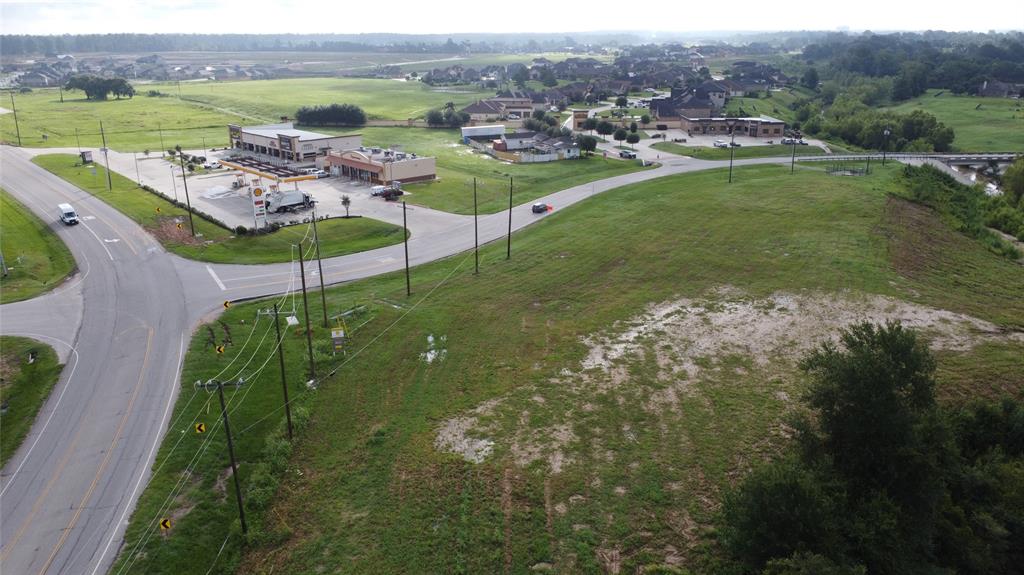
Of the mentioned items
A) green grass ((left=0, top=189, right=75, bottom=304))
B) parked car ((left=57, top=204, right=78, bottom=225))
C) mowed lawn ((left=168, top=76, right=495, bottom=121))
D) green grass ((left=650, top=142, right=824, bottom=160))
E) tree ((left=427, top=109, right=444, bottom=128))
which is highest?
mowed lawn ((left=168, top=76, right=495, bottom=121))

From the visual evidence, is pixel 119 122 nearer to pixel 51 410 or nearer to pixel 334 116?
pixel 334 116

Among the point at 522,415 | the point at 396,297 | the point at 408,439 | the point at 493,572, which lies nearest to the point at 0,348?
the point at 396,297

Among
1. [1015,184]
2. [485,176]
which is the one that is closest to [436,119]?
[485,176]

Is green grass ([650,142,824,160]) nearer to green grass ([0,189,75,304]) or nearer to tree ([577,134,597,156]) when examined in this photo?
tree ([577,134,597,156])

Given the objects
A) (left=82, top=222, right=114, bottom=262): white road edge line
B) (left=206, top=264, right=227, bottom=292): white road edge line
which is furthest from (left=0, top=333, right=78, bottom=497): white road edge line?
(left=82, top=222, right=114, bottom=262): white road edge line

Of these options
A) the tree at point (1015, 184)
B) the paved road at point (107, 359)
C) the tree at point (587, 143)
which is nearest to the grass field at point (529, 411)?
the paved road at point (107, 359)

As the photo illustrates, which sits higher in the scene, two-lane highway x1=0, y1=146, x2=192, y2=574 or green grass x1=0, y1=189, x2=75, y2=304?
green grass x1=0, y1=189, x2=75, y2=304
